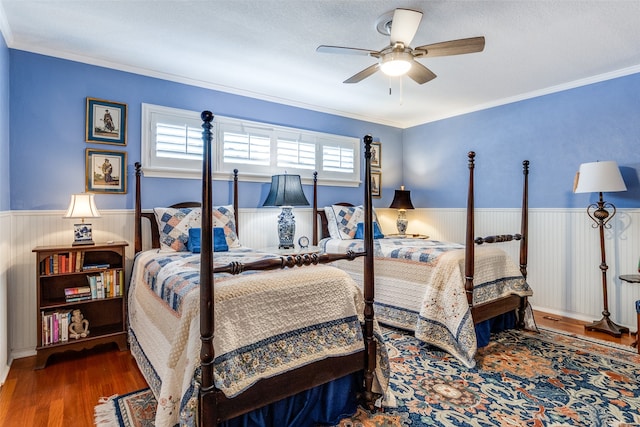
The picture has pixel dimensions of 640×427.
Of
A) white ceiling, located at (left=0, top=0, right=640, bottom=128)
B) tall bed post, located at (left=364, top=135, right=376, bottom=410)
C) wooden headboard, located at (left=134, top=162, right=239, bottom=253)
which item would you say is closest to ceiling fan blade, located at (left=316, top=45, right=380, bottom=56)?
white ceiling, located at (left=0, top=0, right=640, bottom=128)

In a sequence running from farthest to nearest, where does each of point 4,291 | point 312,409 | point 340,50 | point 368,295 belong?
1. point 4,291
2. point 340,50
3. point 368,295
4. point 312,409

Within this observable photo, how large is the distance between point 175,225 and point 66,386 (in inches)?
52.8

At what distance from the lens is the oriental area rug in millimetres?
1874

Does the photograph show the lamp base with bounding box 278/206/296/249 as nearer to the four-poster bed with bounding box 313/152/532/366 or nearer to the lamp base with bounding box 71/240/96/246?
the four-poster bed with bounding box 313/152/532/366

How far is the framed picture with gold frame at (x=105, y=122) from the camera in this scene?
9.76ft

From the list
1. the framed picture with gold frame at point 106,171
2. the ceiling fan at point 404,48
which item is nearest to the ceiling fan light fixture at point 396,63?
the ceiling fan at point 404,48

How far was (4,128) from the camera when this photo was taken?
8.20 feet

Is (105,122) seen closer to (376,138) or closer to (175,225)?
(175,225)

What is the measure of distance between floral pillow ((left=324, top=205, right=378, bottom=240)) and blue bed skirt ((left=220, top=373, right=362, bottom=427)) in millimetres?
2165

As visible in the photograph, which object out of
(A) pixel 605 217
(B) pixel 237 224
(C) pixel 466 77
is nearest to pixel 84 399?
(B) pixel 237 224

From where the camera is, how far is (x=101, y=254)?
301 centimetres

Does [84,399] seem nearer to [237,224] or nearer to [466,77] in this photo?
[237,224]

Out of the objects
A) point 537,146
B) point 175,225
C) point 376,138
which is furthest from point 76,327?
point 537,146

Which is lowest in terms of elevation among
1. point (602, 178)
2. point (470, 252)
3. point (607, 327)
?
point (607, 327)
